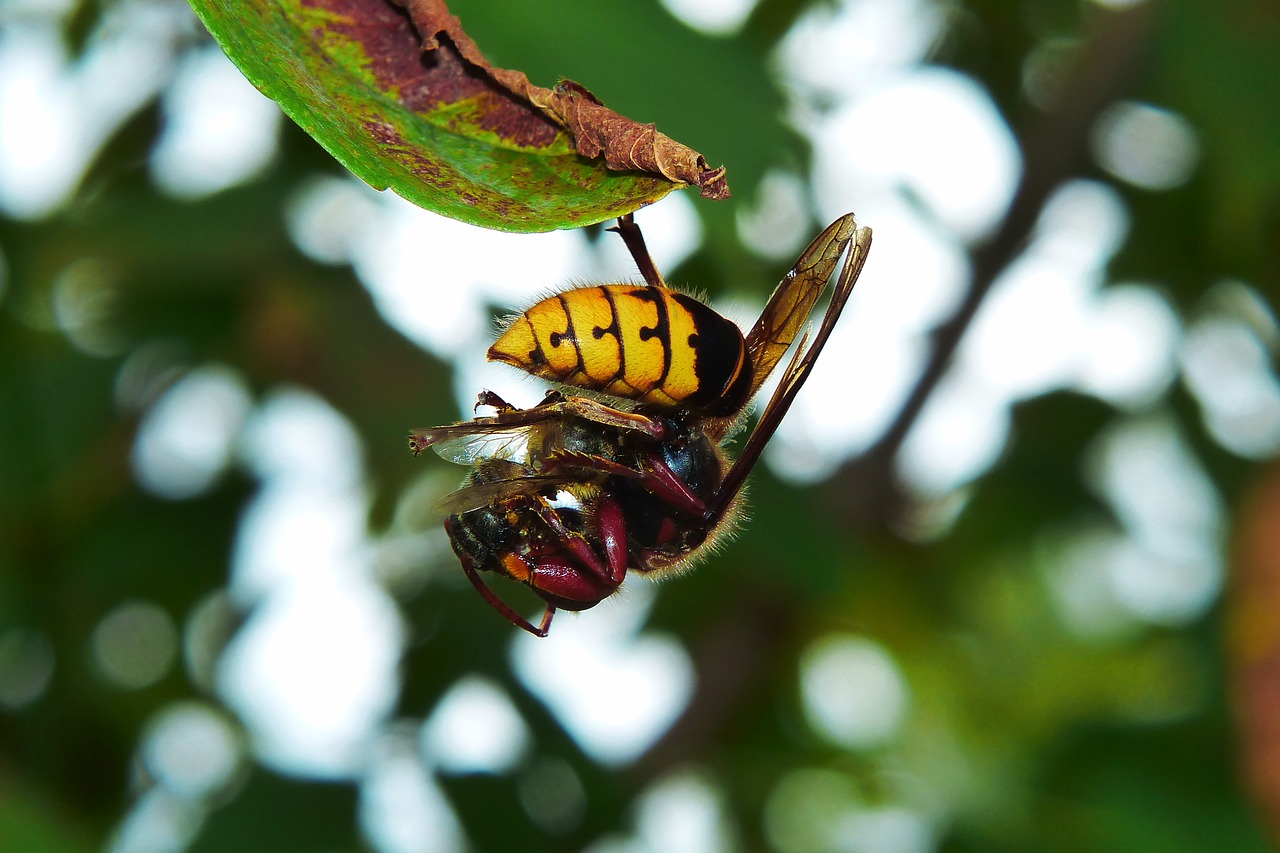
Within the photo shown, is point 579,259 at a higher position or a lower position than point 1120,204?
lower

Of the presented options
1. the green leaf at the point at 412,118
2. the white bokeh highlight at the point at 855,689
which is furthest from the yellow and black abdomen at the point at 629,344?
the white bokeh highlight at the point at 855,689

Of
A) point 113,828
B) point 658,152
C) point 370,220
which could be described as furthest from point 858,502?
point 658,152

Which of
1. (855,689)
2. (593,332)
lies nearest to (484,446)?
(593,332)

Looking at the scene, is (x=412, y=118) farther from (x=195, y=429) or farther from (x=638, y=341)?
(x=195, y=429)

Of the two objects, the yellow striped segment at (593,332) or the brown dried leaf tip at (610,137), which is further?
the yellow striped segment at (593,332)

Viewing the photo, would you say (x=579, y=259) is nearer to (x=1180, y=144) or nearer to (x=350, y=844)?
(x=350, y=844)

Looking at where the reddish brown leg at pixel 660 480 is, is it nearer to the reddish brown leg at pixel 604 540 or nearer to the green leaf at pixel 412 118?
the reddish brown leg at pixel 604 540

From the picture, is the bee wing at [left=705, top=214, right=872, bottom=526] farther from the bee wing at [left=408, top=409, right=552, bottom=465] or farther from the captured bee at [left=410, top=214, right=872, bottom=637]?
the bee wing at [left=408, top=409, right=552, bottom=465]

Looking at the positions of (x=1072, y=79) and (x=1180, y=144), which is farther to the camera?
(x=1180, y=144)
